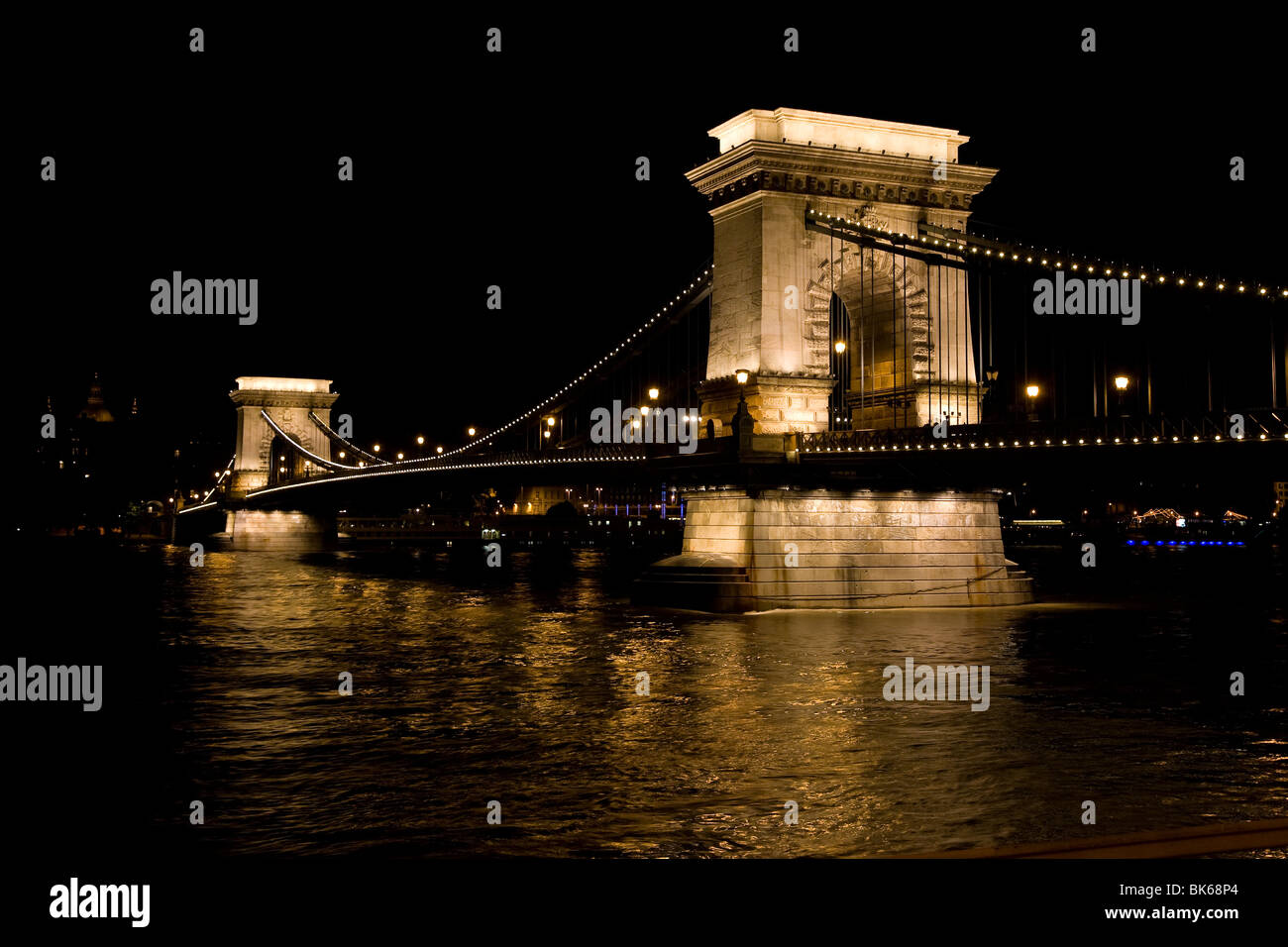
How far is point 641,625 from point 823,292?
9488 mm

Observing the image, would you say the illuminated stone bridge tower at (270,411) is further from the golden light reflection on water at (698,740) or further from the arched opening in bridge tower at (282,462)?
the golden light reflection on water at (698,740)

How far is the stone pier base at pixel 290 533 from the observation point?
8497cm

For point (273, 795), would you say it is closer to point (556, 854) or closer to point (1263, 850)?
point (556, 854)

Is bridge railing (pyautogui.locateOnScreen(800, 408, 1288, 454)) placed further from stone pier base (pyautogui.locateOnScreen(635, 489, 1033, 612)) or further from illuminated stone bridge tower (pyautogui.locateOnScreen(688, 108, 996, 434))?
illuminated stone bridge tower (pyautogui.locateOnScreen(688, 108, 996, 434))

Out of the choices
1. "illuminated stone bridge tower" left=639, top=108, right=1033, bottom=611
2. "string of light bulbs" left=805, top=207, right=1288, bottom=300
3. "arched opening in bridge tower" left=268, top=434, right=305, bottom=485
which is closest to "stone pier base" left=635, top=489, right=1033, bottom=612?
"illuminated stone bridge tower" left=639, top=108, right=1033, bottom=611

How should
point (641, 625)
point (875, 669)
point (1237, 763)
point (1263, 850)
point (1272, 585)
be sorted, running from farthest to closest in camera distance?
point (1272, 585), point (641, 625), point (875, 669), point (1237, 763), point (1263, 850)

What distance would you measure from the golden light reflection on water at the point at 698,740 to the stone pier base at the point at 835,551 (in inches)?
36.7

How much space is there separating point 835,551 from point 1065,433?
6.93 meters

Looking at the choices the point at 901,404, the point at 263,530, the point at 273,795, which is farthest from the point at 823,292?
the point at 263,530

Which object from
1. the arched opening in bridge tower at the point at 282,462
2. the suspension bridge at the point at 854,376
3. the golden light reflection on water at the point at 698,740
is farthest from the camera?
the arched opening in bridge tower at the point at 282,462

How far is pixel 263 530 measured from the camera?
8812 centimetres

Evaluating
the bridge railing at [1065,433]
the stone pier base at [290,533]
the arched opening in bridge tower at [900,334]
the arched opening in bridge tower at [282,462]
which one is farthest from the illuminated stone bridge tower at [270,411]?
the bridge railing at [1065,433]

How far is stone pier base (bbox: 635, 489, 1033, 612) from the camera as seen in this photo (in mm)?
30156

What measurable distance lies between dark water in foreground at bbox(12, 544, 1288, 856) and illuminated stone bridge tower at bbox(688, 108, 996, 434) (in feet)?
18.9
